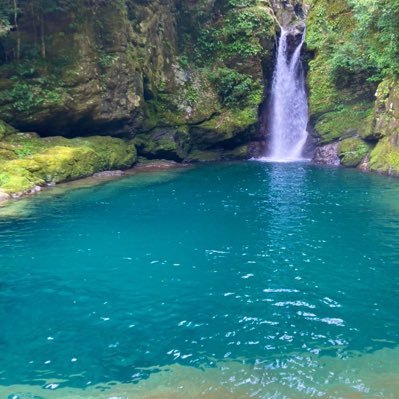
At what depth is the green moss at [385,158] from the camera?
24.0 m

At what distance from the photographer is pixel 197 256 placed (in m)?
12.0

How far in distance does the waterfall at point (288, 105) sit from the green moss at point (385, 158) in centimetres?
732

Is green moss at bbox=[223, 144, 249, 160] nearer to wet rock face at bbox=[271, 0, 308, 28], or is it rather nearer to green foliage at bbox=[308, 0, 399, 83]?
green foliage at bbox=[308, 0, 399, 83]

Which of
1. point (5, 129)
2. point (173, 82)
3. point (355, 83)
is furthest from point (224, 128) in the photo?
point (5, 129)

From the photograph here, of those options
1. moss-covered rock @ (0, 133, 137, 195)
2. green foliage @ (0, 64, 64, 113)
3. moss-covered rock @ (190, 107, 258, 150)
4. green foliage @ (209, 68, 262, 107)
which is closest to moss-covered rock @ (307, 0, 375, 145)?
green foliage @ (209, 68, 262, 107)

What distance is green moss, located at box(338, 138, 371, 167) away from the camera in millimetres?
27375

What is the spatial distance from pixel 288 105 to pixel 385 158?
9912 millimetres

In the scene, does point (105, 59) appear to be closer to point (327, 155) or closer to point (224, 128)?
point (224, 128)

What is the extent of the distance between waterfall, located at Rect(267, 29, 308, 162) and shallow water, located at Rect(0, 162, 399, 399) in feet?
Result: 49.9

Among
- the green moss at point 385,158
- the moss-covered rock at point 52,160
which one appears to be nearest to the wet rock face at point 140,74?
the moss-covered rock at point 52,160

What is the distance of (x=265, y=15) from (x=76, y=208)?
2205 cm

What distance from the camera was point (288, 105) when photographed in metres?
32.8

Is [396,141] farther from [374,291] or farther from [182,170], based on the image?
[374,291]

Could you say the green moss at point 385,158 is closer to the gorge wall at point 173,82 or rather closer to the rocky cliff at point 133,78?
the gorge wall at point 173,82
